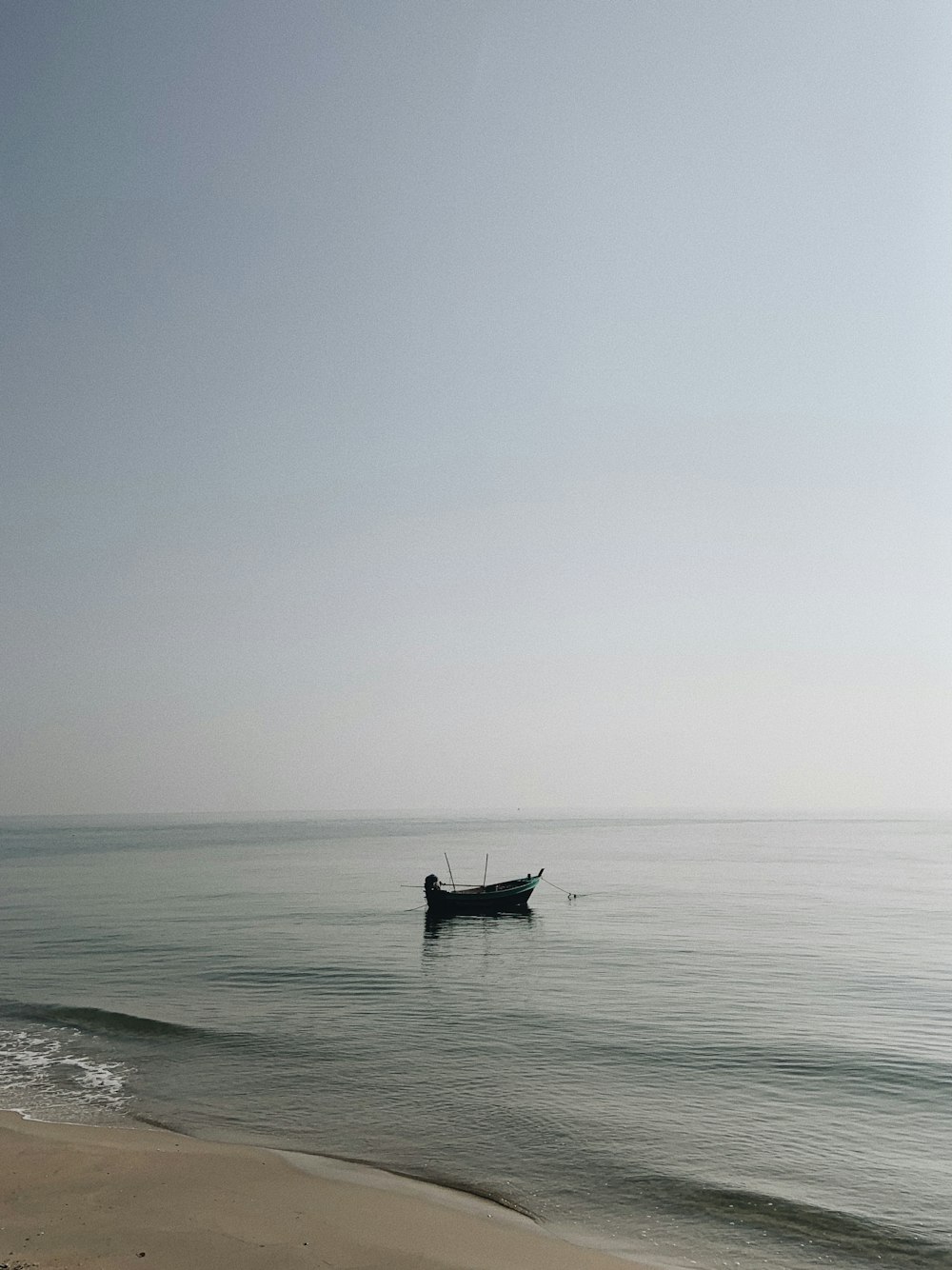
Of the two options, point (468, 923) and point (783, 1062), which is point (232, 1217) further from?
point (468, 923)

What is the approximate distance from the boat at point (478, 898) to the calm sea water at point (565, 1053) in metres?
1.39

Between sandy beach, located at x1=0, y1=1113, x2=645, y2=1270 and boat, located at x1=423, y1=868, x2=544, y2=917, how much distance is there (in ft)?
131

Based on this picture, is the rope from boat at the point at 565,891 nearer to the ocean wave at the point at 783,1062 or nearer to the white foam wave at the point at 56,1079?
the ocean wave at the point at 783,1062

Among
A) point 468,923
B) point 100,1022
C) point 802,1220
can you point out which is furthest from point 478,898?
point 802,1220

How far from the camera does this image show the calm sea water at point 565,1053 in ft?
52.9

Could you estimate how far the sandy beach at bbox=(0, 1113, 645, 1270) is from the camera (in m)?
12.5

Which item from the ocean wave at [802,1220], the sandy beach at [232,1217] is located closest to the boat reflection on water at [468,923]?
the sandy beach at [232,1217]

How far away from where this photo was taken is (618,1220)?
1498 cm

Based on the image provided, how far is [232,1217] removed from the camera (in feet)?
45.3

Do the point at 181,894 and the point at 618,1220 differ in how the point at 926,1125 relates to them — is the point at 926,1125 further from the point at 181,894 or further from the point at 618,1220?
the point at 181,894

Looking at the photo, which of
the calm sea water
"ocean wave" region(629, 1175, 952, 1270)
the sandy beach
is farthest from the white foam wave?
"ocean wave" region(629, 1175, 952, 1270)

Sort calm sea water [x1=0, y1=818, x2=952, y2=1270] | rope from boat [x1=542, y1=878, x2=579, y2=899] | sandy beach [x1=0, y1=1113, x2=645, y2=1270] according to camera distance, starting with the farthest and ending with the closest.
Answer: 1. rope from boat [x1=542, y1=878, x2=579, y2=899]
2. calm sea water [x1=0, y1=818, x2=952, y2=1270]
3. sandy beach [x1=0, y1=1113, x2=645, y2=1270]

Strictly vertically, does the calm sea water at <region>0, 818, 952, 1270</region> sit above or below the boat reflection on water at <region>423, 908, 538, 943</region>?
above

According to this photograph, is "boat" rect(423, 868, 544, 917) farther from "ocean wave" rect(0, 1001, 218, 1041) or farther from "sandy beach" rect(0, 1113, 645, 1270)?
"sandy beach" rect(0, 1113, 645, 1270)
